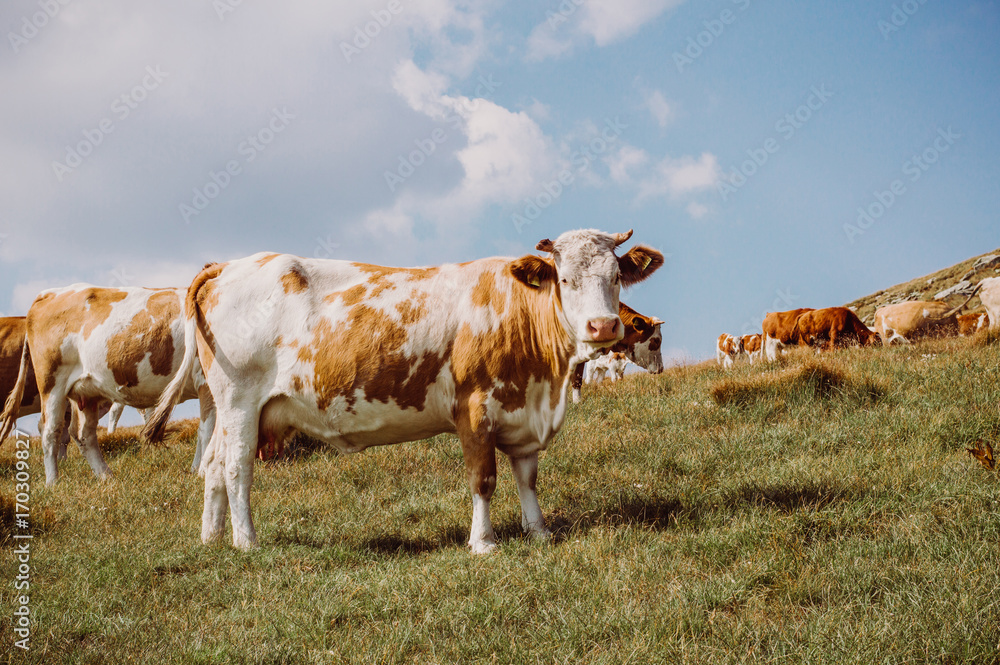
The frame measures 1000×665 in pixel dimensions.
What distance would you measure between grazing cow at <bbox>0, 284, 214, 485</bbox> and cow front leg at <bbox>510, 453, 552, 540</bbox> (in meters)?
5.92

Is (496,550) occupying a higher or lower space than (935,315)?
lower

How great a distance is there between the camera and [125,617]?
178 inches

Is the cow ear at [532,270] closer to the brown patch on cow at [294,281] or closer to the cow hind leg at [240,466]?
the brown patch on cow at [294,281]

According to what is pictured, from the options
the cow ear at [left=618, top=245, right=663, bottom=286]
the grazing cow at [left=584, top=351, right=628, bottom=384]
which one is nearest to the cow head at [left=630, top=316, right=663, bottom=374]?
the grazing cow at [left=584, top=351, right=628, bottom=384]

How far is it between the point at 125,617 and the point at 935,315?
24133 mm

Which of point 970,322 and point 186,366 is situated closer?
point 186,366

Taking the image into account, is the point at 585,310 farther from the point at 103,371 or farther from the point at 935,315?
the point at 935,315

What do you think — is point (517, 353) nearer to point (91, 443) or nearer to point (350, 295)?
point (350, 295)

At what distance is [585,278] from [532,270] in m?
0.56

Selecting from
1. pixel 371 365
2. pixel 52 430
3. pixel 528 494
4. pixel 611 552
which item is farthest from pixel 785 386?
pixel 52 430

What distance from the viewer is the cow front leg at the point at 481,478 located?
18.1ft

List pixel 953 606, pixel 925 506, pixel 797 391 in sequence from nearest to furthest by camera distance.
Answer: pixel 953 606, pixel 925 506, pixel 797 391

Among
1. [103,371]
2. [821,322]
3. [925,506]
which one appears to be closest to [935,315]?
[821,322]

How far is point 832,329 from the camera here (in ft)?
62.6
